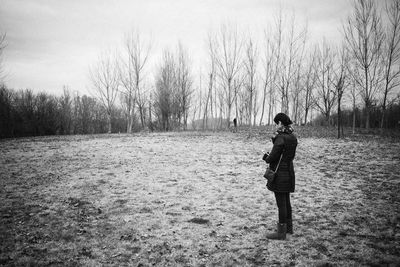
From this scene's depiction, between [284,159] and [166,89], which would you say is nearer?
[284,159]

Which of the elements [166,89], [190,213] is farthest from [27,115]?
[190,213]

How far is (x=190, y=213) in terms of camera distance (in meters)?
5.32

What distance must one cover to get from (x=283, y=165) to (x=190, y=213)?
249cm

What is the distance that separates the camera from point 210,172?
334 inches

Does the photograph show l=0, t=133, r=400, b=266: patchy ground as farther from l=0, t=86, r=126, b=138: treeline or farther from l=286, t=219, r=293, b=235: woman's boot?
l=0, t=86, r=126, b=138: treeline

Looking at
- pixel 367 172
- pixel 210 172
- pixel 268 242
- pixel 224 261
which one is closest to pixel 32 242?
pixel 224 261

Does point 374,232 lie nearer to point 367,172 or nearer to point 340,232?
point 340,232

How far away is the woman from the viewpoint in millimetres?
3947

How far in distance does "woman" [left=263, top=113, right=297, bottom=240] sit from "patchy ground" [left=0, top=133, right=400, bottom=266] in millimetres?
454

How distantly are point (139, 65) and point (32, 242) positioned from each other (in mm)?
24085

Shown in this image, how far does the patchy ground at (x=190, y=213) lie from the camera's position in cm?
376

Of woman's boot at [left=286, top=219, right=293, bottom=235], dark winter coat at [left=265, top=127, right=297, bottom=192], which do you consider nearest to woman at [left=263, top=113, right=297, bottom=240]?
dark winter coat at [left=265, top=127, right=297, bottom=192]

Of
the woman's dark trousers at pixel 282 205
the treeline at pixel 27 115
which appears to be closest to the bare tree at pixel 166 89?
the treeline at pixel 27 115

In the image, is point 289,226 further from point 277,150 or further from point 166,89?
point 166,89
